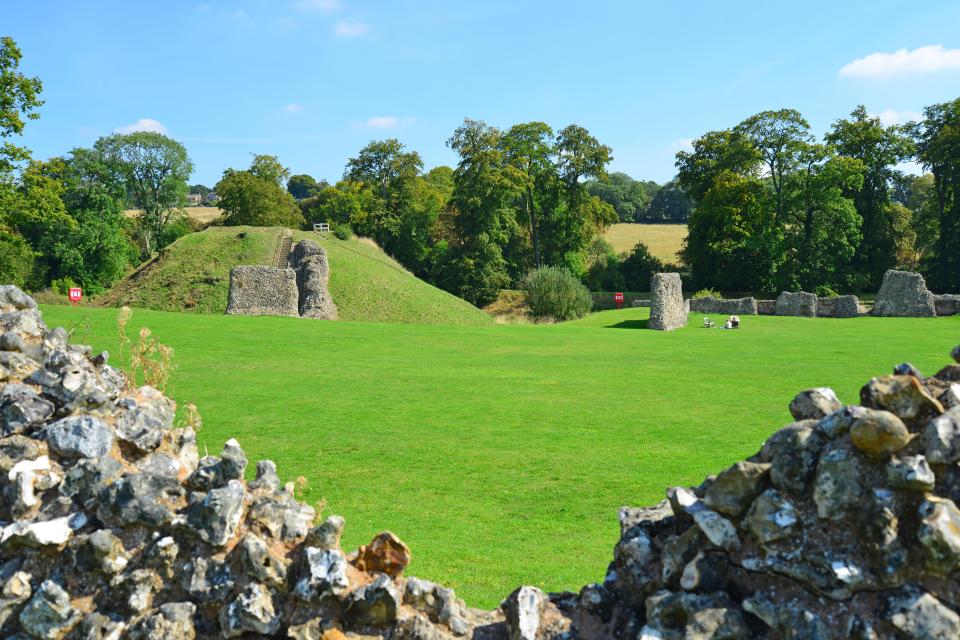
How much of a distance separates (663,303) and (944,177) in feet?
129

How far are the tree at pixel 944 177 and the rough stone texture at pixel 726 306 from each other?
2237 centimetres

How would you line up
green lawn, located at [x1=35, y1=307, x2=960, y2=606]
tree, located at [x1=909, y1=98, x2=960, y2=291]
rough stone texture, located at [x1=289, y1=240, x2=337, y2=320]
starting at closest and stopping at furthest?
green lawn, located at [x1=35, y1=307, x2=960, y2=606]
rough stone texture, located at [x1=289, y1=240, x2=337, y2=320]
tree, located at [x1=909, y1=98, x2=960, y2=291]

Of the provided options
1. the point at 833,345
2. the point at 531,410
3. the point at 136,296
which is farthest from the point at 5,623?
the point at 136,296

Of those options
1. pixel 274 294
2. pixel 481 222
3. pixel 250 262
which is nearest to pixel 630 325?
pixel 274 294

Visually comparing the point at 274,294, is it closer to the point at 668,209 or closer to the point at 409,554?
the point at 409,554

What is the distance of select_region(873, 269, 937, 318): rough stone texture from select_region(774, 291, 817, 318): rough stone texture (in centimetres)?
450

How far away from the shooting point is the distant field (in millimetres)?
89312

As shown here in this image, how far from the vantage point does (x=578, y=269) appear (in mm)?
71125

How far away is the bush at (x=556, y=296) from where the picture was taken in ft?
171

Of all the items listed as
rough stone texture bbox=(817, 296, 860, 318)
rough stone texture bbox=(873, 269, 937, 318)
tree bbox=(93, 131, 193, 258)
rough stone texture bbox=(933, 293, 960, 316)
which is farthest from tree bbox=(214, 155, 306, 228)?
rough stone texture bbox=(933, 293, 960, 316)

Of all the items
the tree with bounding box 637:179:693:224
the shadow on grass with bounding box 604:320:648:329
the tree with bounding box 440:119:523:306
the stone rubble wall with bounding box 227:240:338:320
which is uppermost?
the tree with bounding box 637:179:693:224

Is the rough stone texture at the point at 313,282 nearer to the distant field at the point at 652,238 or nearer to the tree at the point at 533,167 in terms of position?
the tree at the point at 533,167

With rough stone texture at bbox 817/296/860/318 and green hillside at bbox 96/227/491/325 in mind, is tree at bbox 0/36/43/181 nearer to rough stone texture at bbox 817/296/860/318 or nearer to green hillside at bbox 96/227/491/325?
green hillside at bbox 96/227/491/325

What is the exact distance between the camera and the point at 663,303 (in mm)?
35500
